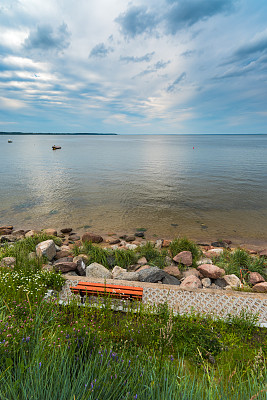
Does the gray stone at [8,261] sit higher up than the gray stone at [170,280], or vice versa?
the gray stone at [8,261]

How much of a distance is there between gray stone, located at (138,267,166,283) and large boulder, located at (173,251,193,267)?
156 centimetres

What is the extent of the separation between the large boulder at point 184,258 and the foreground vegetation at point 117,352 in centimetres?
308

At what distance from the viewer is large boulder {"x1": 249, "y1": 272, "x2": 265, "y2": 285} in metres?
6.39

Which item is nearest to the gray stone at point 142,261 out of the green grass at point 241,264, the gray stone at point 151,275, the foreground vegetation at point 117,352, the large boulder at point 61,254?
the gray stone at point 151,275

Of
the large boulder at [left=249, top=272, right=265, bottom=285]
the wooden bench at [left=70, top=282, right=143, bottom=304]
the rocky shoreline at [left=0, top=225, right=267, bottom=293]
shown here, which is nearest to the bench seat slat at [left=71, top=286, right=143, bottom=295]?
the wooden bench at [left=70, top=282, right=143, bottom=304]

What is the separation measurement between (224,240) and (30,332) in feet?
33.6

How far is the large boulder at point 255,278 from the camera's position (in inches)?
252

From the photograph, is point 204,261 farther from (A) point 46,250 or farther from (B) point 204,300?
(A) point 46,250

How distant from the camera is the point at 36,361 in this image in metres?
2.38

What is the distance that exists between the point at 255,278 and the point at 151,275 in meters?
3.37

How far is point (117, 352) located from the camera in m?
3.28

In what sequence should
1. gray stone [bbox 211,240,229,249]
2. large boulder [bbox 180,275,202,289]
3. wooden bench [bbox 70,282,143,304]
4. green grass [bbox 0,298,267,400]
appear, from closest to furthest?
green grass [bbox 0,298,267,400] < wooden bench [bbox 70,282,143,304] < large boulder [bbox 180,275,202,289] < gray stone [bbox 211,240,229,249]

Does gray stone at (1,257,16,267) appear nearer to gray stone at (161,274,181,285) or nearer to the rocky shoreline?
the rocky shoreline

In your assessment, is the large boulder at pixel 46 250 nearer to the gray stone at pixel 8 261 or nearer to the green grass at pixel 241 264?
the gray stone at pixel 8 261
